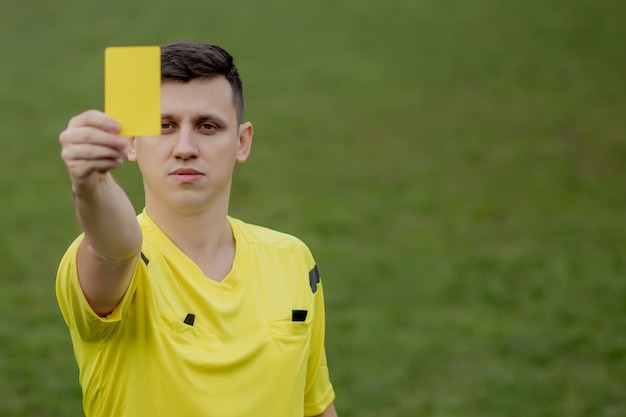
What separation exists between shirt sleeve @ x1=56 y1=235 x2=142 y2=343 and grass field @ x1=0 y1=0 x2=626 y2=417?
3.67 meters

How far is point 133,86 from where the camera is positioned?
5.81ft

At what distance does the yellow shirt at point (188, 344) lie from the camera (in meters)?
2.20

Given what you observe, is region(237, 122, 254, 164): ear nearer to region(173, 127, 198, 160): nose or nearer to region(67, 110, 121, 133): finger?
region(173, 127, 198, 160): nose

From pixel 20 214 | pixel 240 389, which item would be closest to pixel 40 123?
pixel 20 214

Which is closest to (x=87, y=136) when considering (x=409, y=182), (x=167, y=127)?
(x=167, y=127)

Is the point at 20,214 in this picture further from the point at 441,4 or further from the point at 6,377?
the point at 441,4

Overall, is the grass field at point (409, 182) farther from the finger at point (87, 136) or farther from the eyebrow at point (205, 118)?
the finger at point (87, 136)

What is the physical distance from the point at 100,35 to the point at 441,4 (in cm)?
662

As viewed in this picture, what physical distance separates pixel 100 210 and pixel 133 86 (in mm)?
261

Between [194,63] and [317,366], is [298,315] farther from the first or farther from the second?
[194,63]

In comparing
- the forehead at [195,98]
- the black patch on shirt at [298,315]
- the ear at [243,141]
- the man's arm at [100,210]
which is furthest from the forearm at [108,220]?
the ear at [243,141]

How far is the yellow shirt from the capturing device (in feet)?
7.20

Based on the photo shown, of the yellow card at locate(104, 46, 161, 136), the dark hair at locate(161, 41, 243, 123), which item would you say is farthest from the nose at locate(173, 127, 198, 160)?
the yellow card at locate(104, 46, 161, 136)

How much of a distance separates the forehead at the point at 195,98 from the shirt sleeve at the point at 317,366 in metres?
0.60
